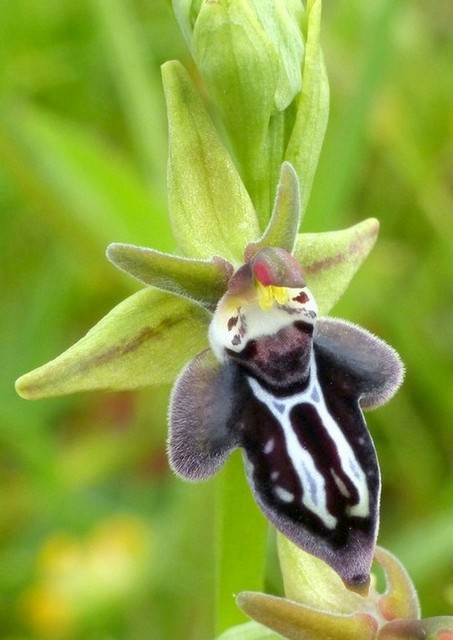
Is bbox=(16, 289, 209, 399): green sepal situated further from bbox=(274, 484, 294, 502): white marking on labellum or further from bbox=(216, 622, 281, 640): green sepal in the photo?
bbox=(216, 622, 281, 640): green sepal

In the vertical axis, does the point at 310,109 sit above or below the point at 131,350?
above

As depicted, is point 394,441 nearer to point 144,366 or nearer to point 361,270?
point 361,270

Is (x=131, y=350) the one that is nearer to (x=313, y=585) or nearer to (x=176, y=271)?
(x=176, y=271)

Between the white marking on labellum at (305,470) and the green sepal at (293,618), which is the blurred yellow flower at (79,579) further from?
the white marking on labellum at (305,470)

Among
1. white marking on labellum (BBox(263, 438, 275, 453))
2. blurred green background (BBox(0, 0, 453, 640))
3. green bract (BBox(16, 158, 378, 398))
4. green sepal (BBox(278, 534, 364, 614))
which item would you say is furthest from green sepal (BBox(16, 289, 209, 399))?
blurred green background (BBox(0, 0, 453, 640))

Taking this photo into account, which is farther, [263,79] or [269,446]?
[263,79]

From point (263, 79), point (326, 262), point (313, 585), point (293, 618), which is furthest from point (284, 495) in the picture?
point (263, 79)

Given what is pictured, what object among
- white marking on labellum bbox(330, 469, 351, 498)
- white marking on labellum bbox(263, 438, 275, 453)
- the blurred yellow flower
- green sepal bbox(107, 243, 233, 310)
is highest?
green sepal bbox(107, 243, 233, 310)
